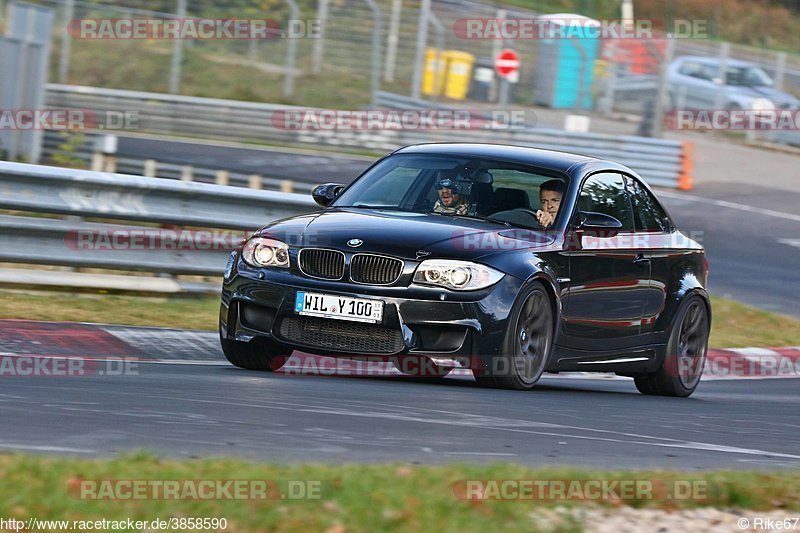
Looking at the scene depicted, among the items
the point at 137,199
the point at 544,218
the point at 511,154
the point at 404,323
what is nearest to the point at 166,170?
the point at 137,199

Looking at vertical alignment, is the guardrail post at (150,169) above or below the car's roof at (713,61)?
below

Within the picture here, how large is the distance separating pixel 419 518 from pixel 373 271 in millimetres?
3973

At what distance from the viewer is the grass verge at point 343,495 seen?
15.3 ft

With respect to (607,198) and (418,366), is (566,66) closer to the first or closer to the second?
(607,198)

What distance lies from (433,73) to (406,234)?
73.0 ft

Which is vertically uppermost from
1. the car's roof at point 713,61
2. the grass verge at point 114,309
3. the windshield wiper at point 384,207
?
the car's roof at point 713,61

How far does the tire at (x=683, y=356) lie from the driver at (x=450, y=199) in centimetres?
208

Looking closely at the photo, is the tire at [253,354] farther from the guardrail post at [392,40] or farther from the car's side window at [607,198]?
the guardrail post at [392,40]

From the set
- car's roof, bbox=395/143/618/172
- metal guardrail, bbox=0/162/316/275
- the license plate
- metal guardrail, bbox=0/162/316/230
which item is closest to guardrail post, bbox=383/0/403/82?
metal guardrail, bbox=0/162/316/230

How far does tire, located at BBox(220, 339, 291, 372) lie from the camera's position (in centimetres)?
932

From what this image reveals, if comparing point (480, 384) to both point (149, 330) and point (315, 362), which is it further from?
point (149, 330)

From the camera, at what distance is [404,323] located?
868cm

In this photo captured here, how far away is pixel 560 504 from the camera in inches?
209

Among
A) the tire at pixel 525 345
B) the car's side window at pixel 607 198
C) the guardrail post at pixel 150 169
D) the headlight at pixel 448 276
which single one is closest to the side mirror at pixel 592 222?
the car's side window at pixel 607 198
